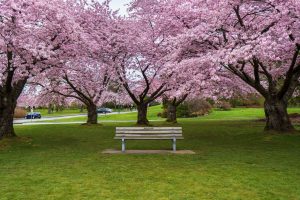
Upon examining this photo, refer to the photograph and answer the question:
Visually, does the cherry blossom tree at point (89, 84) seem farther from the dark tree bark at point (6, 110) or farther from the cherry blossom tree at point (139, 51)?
the dark tree bark at point (6, 110)

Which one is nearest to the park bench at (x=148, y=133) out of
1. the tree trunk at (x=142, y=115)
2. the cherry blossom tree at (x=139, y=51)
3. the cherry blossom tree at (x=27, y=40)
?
the cherry blossom tree at (x=27, y=40)

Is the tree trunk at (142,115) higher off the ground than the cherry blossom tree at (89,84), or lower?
lower

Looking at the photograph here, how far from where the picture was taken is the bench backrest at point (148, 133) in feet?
51.1

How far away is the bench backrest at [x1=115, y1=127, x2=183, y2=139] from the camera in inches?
613

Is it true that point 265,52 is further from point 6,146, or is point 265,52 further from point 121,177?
point 6,146

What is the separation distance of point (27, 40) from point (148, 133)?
6.55 metres

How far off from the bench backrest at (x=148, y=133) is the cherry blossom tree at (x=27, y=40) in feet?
15.3

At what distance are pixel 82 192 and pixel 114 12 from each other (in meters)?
25.6

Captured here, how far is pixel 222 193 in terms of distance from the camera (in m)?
8.89

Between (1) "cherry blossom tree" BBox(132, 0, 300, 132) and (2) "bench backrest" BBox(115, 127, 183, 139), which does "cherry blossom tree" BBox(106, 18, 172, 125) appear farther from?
(2) "bench backrest" BBox(115, 127, 183, 139)

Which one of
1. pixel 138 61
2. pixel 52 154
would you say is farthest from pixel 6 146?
pixel 138 61

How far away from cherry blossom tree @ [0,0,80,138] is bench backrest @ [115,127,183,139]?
465cm

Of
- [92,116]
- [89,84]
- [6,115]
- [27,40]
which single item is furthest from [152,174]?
[92,116]

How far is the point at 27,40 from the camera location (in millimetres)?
17281
